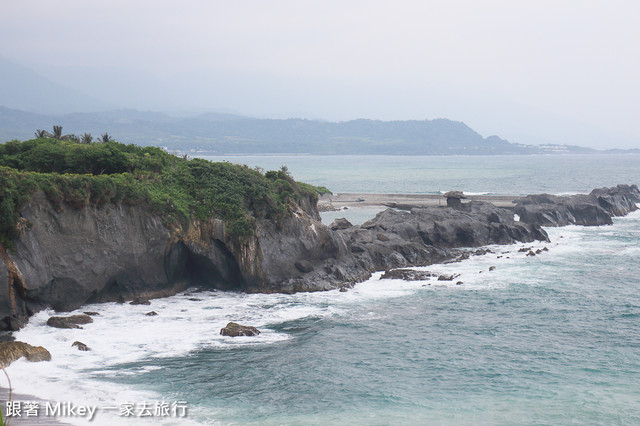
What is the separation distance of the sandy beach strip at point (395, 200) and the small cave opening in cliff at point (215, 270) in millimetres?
55633

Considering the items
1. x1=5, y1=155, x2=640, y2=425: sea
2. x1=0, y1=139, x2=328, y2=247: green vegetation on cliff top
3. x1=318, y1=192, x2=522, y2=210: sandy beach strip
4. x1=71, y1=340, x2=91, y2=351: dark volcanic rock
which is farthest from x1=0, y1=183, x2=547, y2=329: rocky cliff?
x1=318, y1=192, x2=522, y2=210: sandy beach strip

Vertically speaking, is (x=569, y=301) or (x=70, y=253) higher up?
(x=70, y=253)

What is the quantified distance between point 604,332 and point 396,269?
17.8m

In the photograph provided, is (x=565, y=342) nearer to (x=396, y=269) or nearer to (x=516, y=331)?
(x=516, y=331)

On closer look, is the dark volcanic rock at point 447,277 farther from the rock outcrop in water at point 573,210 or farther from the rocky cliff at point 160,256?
the rock outcrop in water at point 573,210

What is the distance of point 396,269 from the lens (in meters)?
47.9

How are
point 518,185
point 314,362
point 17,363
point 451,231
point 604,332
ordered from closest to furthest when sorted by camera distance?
point 17,363 → point 314,362 → point 604,332 → point 451,231 → point 518,185

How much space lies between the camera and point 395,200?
109m

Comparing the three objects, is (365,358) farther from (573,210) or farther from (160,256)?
(573,210)

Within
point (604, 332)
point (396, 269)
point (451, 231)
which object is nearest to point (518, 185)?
point (451, 231)

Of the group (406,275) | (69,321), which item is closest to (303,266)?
(406,275)

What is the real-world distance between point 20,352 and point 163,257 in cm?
1411

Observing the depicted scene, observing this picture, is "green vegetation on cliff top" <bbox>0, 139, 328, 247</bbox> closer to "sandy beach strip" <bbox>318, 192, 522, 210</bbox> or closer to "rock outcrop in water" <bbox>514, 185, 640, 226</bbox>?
"rock outcrop in water" <bbox>514, 185, 640, 226</bbox>

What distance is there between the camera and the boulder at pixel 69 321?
31500 millimetres
